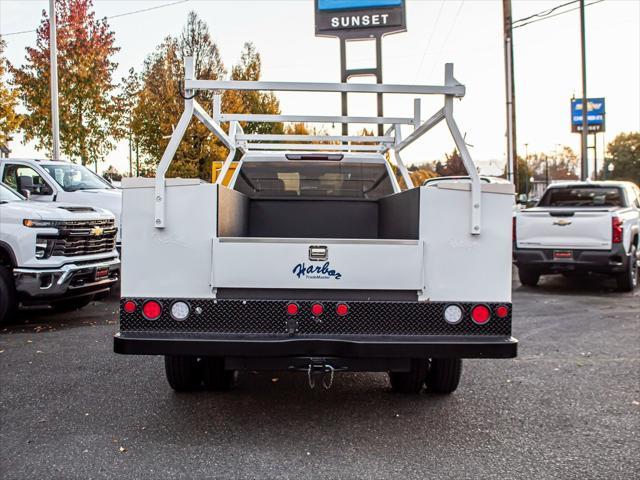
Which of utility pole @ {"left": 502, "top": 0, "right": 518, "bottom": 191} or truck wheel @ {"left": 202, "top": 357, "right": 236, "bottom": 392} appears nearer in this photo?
truck wheel @ {"left": 202, "top": 357, "right": 236, "bottom": 392}

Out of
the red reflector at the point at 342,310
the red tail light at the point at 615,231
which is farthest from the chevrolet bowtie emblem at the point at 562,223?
the red reflector at the point at 342,310

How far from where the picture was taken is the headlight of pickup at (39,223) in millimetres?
8008

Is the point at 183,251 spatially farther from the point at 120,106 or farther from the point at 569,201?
the point at 120,106

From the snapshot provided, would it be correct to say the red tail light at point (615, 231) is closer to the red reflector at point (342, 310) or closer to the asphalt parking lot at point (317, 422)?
the asphalt parking lot at point (317, 422)

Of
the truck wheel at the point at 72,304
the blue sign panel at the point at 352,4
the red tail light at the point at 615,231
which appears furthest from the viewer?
the blue sign panel at the point at 352,4

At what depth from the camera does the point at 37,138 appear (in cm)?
2272

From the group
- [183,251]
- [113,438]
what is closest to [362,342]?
[183,251]

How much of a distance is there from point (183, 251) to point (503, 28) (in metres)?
20.3

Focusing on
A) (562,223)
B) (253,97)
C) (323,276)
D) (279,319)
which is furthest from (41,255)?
(253,97)

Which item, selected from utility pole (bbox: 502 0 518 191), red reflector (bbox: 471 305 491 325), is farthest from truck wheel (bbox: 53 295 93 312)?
utility pole (bbox: 502 0 518 191)

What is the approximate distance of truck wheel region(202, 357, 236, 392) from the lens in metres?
5.00

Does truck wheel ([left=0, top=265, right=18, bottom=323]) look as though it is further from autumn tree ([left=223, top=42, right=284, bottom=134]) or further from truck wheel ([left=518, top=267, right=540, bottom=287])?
autumn tree ([left=223, top=42, right=284, bottom=134])

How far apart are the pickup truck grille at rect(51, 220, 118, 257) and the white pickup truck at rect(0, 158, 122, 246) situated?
1.58 m

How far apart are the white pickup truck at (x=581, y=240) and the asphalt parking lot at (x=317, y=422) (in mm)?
4587
